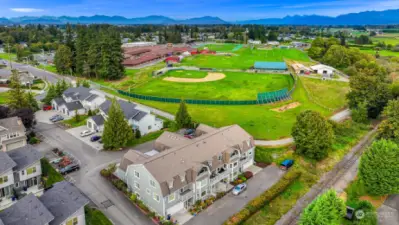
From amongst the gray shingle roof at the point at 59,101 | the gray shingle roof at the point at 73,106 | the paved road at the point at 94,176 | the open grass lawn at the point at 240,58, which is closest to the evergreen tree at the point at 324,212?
the paved road at the point at 94,176

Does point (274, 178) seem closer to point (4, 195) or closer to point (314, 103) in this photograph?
point (4, 195)

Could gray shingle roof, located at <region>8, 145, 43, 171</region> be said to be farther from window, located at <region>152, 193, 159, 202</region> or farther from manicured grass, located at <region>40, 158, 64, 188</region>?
window, located at <region>152, 193, 159, 202</region>

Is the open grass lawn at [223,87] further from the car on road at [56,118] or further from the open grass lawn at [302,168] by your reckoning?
the open grass lawn at [302,168]

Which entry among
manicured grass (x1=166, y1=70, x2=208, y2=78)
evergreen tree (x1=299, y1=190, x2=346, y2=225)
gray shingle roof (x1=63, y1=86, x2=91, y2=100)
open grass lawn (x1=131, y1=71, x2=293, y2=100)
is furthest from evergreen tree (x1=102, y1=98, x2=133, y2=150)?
manicured grass (x1=166, y1=70, x2=208, y2=78)

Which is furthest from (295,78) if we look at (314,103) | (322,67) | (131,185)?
(131,185)

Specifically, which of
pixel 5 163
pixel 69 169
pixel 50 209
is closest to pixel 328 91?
pixel 69 169

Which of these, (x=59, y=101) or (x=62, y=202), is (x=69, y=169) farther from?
(x=59, y=101)
